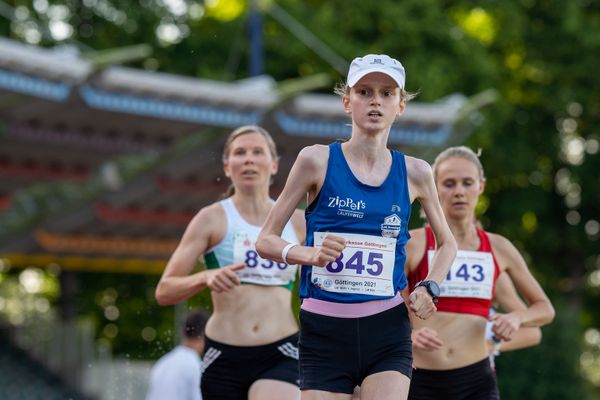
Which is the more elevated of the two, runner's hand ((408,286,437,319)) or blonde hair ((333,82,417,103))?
blonde hair ((333,82,417,103))

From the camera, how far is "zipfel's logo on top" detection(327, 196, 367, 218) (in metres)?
6.05

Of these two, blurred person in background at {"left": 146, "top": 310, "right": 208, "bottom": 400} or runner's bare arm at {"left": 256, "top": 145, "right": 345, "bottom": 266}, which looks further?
blurred person in background at {"left": 146, "top": 310, "right": 208, "bottom": 400}

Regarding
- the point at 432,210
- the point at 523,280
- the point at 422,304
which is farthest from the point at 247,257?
the point at 422,304

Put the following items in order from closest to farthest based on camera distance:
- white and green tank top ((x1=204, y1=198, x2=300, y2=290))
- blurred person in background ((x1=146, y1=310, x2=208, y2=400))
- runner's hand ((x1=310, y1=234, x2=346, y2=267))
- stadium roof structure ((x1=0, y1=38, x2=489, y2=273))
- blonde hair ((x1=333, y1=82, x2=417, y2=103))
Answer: runner's hand ((x1=310, y1=234, x2=346, y2=267)), blonde hair ((x1=333, y1=82, x2=417, y2=103)), white and green tank top ((x1=204, y1=198, x2=300, y2=290)), blurred person in background ((x1=146, y1=310, x2=208, y2=400)), stadium roof structure ((x1=0, y1=38, x2=489, y2=273))

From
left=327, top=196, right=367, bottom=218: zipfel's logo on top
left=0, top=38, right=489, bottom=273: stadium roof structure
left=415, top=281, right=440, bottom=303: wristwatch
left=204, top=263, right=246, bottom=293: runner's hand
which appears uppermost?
left=0, top=38, right=489, bottom=273: stadium roof structure

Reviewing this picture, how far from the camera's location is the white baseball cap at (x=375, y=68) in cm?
605

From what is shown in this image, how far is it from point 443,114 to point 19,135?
766 cm

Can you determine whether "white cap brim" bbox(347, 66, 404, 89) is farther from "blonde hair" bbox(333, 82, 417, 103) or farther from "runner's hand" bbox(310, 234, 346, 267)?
"runner's hand" bbox(310, 234, 346, 267)

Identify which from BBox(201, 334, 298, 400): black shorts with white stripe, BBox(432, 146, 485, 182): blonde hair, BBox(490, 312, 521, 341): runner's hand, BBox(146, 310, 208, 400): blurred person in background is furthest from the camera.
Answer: BBox(146, 310, 208, 400): blurred person in background


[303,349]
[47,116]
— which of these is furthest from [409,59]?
[303,349]

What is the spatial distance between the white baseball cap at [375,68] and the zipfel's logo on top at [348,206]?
456 millimetres

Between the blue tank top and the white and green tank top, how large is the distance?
67.1 inches

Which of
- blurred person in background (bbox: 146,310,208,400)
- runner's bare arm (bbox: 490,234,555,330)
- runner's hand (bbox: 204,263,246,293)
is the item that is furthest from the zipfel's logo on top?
blurred person in background (bbox: 146,310,208,400)

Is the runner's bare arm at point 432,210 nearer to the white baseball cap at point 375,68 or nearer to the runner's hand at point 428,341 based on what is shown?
the white baseball cap at point 375,68
